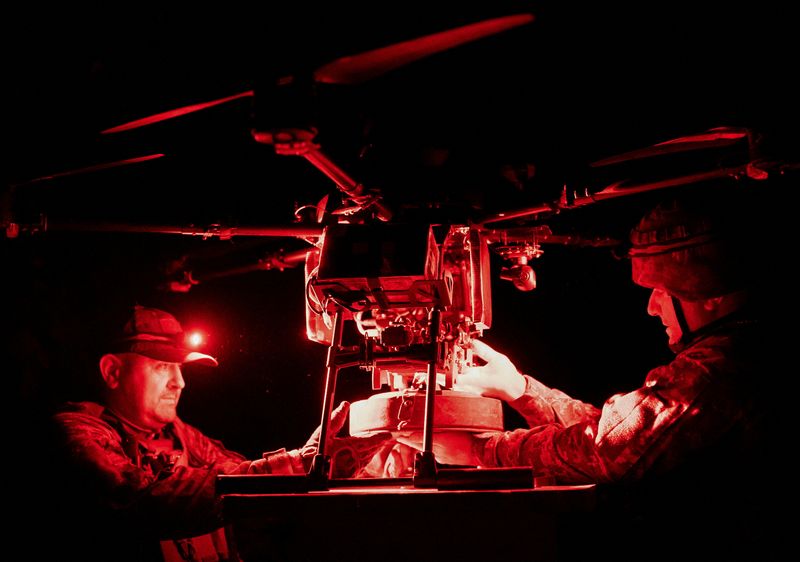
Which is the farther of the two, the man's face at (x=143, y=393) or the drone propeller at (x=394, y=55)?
the man's face at (x=143, y=393)

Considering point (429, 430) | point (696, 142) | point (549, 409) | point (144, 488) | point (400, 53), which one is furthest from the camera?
point (144, 488)

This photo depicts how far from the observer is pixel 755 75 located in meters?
3.39

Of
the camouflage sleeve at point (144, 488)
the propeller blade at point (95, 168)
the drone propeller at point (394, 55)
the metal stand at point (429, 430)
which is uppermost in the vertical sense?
the drone propeller at point (394, 55)

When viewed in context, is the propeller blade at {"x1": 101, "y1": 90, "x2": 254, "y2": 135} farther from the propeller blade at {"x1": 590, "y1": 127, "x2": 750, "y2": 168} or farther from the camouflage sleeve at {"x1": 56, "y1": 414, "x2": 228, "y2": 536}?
the camouflage sleeve at {"x1": 56, "y1": 414, "x2": 228, "y2": 536}

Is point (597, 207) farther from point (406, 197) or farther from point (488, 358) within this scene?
point (406, 197)

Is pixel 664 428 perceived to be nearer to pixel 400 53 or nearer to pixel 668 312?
pixel 668 312

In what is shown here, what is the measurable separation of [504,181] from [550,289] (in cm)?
199

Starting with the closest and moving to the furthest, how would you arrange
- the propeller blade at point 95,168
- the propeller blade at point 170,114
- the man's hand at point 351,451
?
the propeller blade at point 170,114 → the propeller blade at point 95,168 → the man's hand at point 351,451

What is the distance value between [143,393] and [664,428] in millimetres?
3630

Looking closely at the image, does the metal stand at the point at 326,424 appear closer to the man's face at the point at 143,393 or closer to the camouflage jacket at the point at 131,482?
the camouflage jacket at the point at 131,482

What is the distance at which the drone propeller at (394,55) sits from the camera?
2182 millimetres

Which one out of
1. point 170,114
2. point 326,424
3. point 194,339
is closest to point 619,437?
point 326,424

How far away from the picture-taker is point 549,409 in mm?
4109

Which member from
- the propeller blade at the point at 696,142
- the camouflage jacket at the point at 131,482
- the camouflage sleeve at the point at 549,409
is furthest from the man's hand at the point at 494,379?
the propeller blade at the point at 696,142
